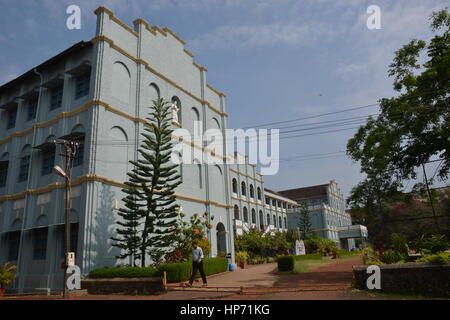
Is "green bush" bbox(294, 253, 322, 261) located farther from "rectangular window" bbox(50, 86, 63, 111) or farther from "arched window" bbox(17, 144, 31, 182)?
"rectangular window" bbox(50, 86, 63, 111)

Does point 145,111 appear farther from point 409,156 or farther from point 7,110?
point 409,156

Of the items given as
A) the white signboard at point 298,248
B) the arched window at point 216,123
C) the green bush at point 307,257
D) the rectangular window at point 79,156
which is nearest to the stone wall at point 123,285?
the rectangular window at point 79,156

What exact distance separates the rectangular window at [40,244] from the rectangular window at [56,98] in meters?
7.48

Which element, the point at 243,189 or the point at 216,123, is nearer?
the point at 216,123

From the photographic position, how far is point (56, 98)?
68.4ft

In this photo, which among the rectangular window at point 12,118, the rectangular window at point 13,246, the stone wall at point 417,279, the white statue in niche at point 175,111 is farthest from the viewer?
the rectangular window at point 12,118

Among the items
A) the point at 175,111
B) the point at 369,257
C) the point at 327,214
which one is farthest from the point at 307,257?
the point at 327,214

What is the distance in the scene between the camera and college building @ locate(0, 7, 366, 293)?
A: 54.2 ft

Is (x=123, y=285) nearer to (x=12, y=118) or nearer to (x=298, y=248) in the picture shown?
(x=12, y=118)

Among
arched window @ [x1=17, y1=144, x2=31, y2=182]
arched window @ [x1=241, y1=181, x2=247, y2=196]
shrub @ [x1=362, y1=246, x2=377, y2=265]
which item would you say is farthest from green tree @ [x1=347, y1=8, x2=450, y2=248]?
arched window @ [x1=241, y1=181, x2=247, y2=196]

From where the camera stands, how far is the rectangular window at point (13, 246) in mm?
19731

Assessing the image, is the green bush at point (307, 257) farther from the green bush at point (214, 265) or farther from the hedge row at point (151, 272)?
the hedge row at point (151, 272)

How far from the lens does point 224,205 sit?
85.5 ft

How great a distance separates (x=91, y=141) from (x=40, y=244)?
671 cm
